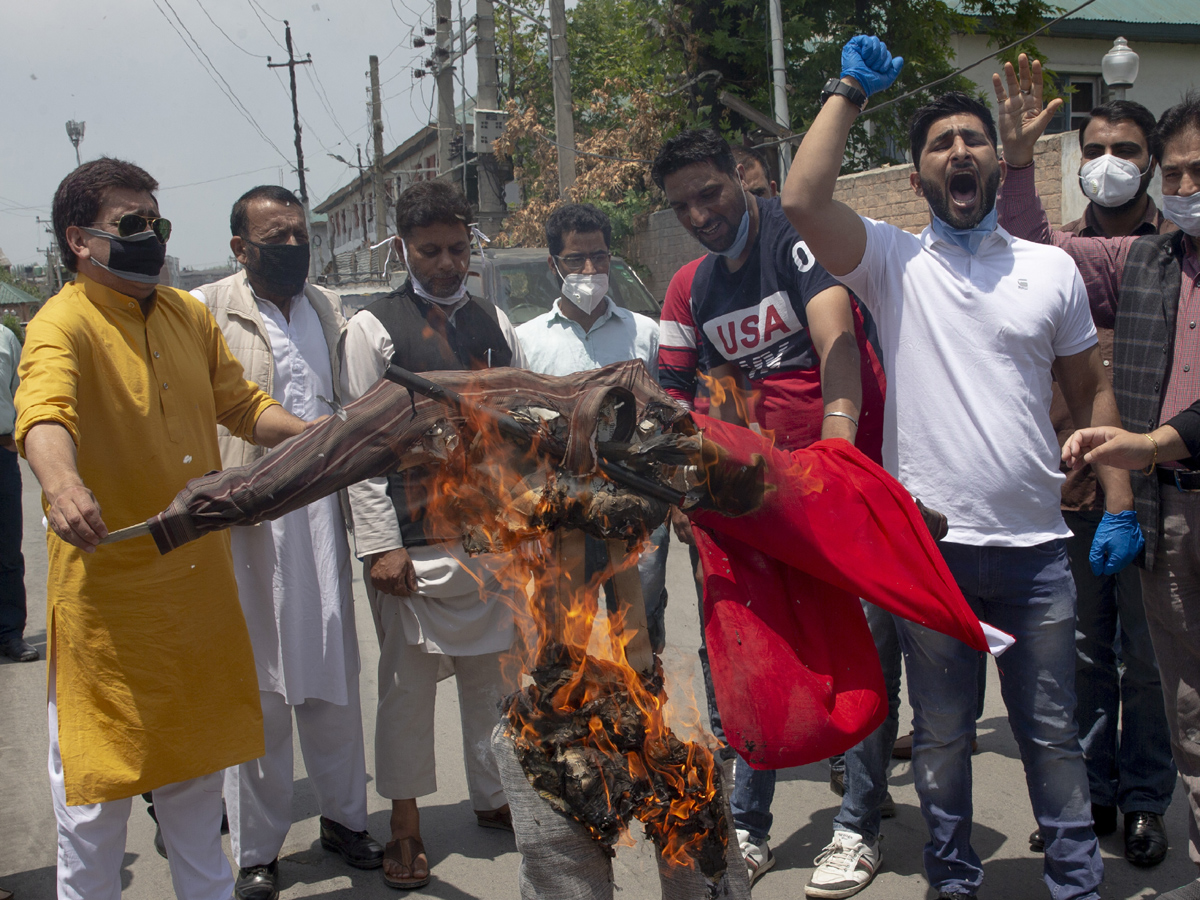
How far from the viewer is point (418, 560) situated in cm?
367

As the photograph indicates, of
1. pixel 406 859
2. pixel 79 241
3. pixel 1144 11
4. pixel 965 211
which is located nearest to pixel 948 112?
pixel 965 211

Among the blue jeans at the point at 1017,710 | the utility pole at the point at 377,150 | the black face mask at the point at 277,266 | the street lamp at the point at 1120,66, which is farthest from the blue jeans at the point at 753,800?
the utility pole at the point at 377,150

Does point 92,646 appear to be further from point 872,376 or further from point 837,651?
point 872,376

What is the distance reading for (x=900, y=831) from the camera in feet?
12.6

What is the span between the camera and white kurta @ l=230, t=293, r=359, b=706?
364 centimetres

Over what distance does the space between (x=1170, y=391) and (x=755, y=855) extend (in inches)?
84.4

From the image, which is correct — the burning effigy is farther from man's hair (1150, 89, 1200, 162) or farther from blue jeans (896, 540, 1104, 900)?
man's hair (1150, 89, 1200, 162)

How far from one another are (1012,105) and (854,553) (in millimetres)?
1894

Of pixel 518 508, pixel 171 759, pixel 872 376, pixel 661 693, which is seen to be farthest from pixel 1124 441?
pixel 171 759

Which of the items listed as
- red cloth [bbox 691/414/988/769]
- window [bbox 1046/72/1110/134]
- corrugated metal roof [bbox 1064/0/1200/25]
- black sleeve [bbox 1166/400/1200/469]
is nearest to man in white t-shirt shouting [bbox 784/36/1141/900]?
black sleeve [bbox 1166/400/1200/469]

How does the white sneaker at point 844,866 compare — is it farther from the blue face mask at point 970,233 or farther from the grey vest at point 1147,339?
the blue face mask at point 970,233

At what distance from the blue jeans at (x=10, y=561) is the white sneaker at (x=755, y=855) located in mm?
5285

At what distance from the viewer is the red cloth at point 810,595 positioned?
2385 millimetres

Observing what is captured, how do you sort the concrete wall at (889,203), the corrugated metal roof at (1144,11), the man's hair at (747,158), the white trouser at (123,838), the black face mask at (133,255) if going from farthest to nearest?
the corrugated metal roof at (1144,11) < the concrete wall at (889,203) < the man's hair at (747,158) < the black face mask at (133,255) < the white trouser at (123,838)
